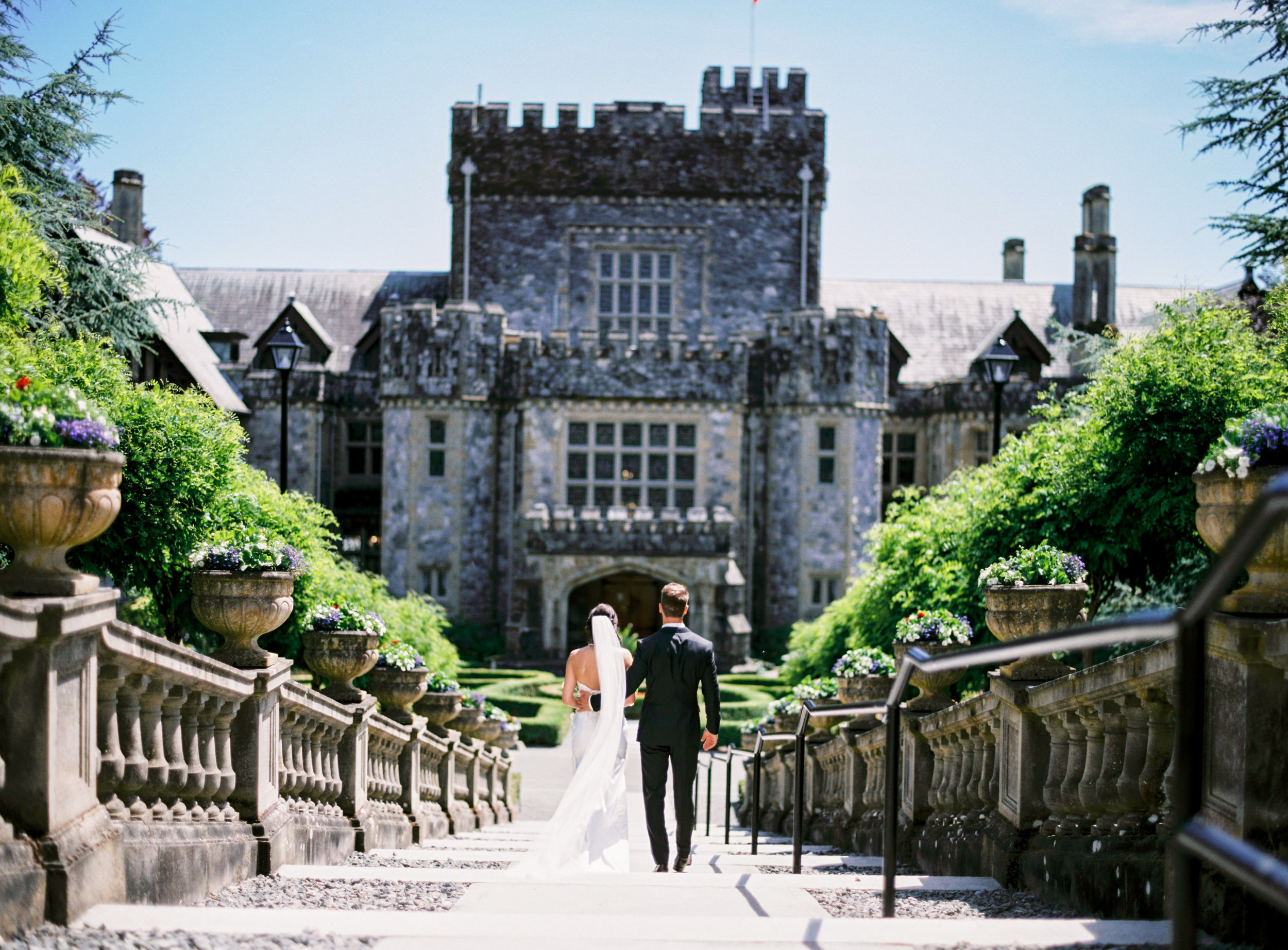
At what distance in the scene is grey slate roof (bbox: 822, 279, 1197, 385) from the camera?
3616 centimetres

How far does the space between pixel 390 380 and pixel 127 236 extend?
9692 millimetres

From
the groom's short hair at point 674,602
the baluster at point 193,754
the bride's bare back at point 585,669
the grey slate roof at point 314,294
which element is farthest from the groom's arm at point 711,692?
the grey slate roof at point 314,294

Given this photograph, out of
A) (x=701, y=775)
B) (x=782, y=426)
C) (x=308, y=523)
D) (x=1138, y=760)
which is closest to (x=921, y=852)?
(x=1138, y=760)

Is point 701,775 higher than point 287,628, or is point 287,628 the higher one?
point 287,628

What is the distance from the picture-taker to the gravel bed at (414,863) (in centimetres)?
821

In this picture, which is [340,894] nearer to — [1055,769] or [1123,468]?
[1055,769]

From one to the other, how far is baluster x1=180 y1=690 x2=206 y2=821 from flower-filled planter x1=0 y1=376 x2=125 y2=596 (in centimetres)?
135

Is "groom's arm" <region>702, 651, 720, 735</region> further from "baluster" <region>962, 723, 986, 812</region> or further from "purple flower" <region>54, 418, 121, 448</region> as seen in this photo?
"purple flower" <region>54, 418, 121, 448</region>

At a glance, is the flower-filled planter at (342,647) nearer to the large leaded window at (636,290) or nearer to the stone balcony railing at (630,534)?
the stone balcony railing at (630,534)

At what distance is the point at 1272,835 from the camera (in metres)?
4.45

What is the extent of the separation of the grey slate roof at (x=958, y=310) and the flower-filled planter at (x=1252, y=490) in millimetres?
30808

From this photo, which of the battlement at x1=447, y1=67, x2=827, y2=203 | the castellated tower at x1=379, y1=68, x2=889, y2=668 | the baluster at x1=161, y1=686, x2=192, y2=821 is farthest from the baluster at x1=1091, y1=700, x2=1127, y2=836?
the battlement at x1=447, y1=67, x2=827, y2=203

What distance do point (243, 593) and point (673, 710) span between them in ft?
8.06

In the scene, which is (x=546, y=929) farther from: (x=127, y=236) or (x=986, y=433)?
(x=127, y=236)
